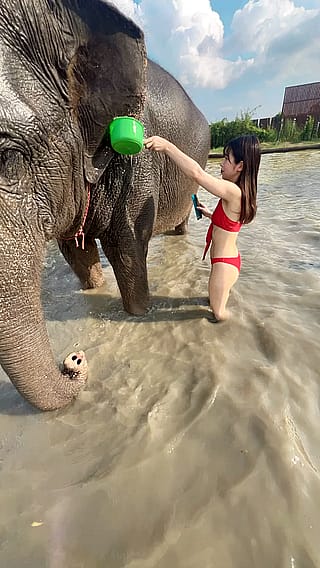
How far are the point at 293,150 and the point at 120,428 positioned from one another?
73.7 ft

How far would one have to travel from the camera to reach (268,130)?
2783 cm

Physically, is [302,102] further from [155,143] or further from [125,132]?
[125,132]

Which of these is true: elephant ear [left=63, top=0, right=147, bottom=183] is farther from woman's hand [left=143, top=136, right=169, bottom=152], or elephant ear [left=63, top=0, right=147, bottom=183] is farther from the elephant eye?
the elephant eye

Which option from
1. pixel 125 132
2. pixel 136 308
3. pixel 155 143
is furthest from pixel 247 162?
pixel 136 308

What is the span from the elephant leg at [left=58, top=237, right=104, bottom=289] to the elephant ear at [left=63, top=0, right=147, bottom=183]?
143 cm

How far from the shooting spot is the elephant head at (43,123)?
5.24 feet

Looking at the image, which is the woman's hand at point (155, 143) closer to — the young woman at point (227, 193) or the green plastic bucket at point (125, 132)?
the young woman at point (227, 193)

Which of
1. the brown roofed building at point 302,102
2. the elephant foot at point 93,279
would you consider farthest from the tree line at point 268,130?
the elephant foot at point 93,279

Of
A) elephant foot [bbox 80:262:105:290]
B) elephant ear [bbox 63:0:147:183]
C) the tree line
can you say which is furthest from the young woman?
the tree line

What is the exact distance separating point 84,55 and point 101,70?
10 cm

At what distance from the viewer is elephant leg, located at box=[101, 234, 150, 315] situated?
2.94 metres

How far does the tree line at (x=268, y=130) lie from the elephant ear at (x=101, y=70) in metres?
25.6

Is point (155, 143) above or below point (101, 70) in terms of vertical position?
below

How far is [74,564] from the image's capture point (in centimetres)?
150
